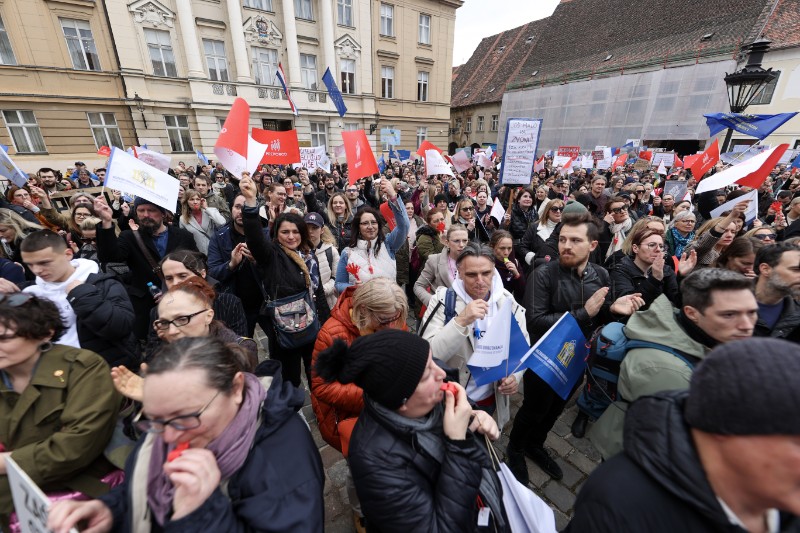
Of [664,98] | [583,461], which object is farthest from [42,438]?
[664,98]

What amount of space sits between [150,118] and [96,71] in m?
2.63

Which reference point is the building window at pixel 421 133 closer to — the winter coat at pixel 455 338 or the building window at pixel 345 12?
the building window at pixel 345 12

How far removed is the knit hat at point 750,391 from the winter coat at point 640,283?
2.23m

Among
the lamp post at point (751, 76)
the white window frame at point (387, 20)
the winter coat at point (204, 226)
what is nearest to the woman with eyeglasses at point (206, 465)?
the winter coat at point (204, 226)

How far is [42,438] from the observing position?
1.56 metres

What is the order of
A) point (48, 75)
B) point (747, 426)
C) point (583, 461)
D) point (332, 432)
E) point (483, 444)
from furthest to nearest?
point (48, 75), point (583, 461), point (332, 432), point (483, 444), point (747, 426)

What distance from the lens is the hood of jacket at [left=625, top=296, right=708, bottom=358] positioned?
1699mm

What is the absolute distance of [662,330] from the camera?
5.85 ft

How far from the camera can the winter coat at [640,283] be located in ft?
9.37

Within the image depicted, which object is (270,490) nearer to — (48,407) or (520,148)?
(48,407)

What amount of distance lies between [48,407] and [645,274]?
4.15 m

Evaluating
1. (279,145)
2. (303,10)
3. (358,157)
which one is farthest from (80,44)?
(358,157)

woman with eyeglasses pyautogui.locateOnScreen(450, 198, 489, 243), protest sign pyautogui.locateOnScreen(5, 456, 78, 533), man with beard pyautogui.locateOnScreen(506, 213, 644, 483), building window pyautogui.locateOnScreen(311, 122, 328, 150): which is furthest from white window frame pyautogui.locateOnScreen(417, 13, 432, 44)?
protest sign pyautogui.locateOnScreen(5, 456, 78, 533)

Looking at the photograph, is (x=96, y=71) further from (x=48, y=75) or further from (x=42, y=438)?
(x=42, y=438)
